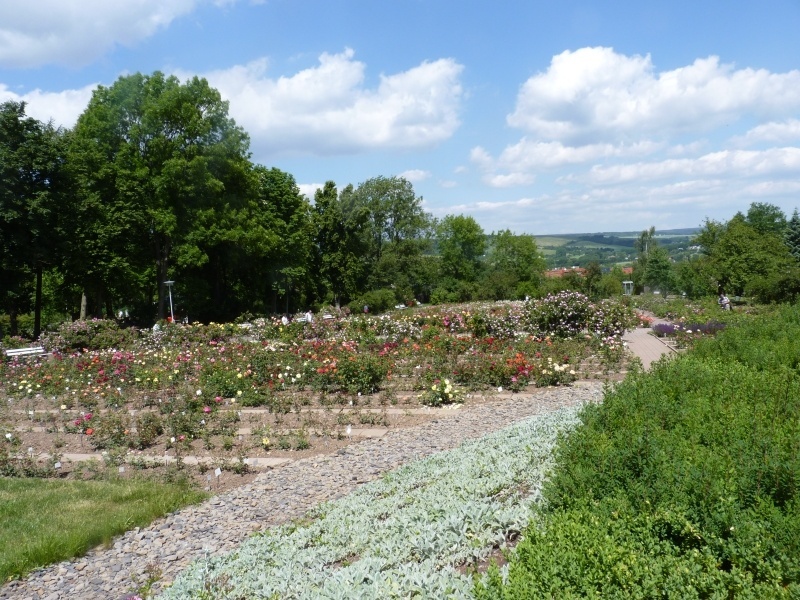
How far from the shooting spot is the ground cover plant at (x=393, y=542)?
129 inches

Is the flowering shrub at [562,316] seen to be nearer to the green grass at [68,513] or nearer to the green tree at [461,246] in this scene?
the green grass at [68,513]

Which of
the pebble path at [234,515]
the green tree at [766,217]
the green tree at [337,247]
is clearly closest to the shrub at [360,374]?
the pebble path at [234,515]

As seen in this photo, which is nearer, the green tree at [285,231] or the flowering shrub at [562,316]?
the flowering shrub at [562,316]

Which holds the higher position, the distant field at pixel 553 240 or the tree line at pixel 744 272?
the distant field at pixel 553 240

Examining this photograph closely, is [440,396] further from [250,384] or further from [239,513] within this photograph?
[239,513]

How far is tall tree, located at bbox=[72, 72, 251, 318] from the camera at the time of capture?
2462 centimetres

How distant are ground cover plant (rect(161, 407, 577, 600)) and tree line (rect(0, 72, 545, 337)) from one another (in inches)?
784

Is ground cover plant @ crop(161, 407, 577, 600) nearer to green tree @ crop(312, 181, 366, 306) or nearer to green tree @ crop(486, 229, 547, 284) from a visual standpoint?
green tree @ crop(312, 181, 366, 306)

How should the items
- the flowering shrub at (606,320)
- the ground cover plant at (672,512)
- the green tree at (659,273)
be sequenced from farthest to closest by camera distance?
the green tree at (659,273)
the flowering shrub at (606,320)
the ground cover plant at (672,512)

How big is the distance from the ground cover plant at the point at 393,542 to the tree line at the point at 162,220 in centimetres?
1991

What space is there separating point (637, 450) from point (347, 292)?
35378 mm

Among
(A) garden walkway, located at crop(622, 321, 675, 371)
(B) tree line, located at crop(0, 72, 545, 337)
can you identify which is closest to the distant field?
(B) tree line, located at crop(0, 72, 545, 337)

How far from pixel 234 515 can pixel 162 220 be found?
69.7 feet

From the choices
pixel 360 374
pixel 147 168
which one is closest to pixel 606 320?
pixel 360 374
